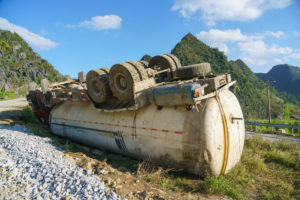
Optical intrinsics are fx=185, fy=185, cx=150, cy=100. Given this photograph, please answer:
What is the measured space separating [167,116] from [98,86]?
3012 millimetres

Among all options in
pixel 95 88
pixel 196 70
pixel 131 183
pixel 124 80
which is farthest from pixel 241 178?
pixel 95 88

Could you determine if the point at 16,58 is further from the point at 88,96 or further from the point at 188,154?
the point at 188,154

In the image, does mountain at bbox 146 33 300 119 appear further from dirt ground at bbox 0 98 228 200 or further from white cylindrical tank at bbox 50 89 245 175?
dirt ground at bbox 0 98 228 200

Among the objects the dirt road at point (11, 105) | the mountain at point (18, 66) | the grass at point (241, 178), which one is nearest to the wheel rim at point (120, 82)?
the grass at point (241, 178)

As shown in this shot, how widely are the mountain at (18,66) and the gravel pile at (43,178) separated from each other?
45415 mm

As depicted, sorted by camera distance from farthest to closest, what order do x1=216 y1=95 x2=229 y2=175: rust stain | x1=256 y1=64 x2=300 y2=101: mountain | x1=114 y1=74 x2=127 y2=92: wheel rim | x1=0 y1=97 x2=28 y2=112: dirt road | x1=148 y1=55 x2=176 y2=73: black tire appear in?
x1=256 y1=64 x2=300 y2=101: mountain → x1=0 y1=97 x2=28 y2=112: dirt road → x1=148 y1=55 x2=176 y2=73: black tire → x1=114 y1=74 x2=127 y2=92: wheel rim → x1=216 y1=95 x2=229 y2=175: rust stain

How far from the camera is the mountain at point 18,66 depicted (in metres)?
51.6

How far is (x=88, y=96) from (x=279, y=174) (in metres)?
6.90

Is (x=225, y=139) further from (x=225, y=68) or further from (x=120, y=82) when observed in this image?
(x=225, y=68)

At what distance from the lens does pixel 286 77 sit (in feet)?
429

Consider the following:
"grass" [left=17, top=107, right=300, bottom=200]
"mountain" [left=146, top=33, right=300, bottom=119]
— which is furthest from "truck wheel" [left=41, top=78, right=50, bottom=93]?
"mountain" [left=146, top=33, right=300, bottom=119]

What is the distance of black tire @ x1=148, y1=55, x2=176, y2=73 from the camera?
23.1ft

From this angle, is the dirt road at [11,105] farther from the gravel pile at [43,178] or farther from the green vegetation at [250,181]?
the green vegetation at [250,181]

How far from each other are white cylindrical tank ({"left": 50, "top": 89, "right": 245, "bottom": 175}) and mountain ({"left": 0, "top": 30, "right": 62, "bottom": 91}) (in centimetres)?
4643
